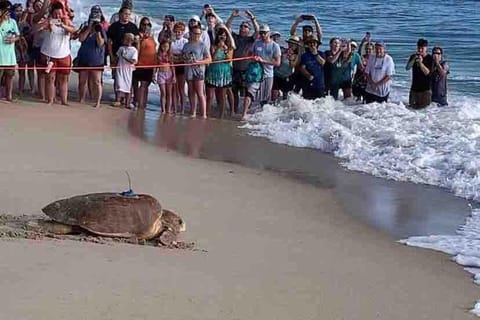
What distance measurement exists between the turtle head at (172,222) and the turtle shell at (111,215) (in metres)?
0.08

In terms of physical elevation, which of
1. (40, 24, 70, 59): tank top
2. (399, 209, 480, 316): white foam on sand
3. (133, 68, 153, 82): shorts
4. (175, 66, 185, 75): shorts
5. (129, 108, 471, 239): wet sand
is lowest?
(129, 108, 471, 239): wet sand

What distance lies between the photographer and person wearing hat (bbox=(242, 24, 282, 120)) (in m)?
14.2

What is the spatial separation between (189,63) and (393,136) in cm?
308

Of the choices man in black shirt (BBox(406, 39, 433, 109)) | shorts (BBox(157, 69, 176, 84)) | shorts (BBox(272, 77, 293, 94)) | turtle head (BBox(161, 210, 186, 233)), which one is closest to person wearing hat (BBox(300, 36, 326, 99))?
shorts (BBox(272, 77, 293, 94))

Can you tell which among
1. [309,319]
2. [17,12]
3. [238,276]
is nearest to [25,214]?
→ [238,276]

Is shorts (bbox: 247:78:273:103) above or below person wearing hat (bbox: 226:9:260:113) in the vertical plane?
below

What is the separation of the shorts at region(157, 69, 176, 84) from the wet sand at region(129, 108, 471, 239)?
1.67 ft

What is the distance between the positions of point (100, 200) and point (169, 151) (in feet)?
14.6

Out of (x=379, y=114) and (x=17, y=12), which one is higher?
(x=17, y=12)

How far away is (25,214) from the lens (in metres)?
7.96

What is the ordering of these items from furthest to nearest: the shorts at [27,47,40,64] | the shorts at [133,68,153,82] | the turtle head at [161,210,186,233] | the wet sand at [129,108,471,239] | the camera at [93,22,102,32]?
1. the shorts at [133,68,153,82]
2. the shorts at [27,47,40,64]
3. the camera at [93,22,102,32]
4. the wet sand at [129,108,471,239]
5. the turtle head at [161,210,186,233]

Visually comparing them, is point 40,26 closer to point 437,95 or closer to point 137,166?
point 137,166

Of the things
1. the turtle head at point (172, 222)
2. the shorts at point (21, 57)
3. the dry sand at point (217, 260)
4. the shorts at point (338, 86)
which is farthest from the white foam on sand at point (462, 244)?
the shorts at point (21, 57)

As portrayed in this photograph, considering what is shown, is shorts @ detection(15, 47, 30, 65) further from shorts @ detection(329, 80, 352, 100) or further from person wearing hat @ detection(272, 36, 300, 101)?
shorts @ detection(329, 80, 352, 100)
